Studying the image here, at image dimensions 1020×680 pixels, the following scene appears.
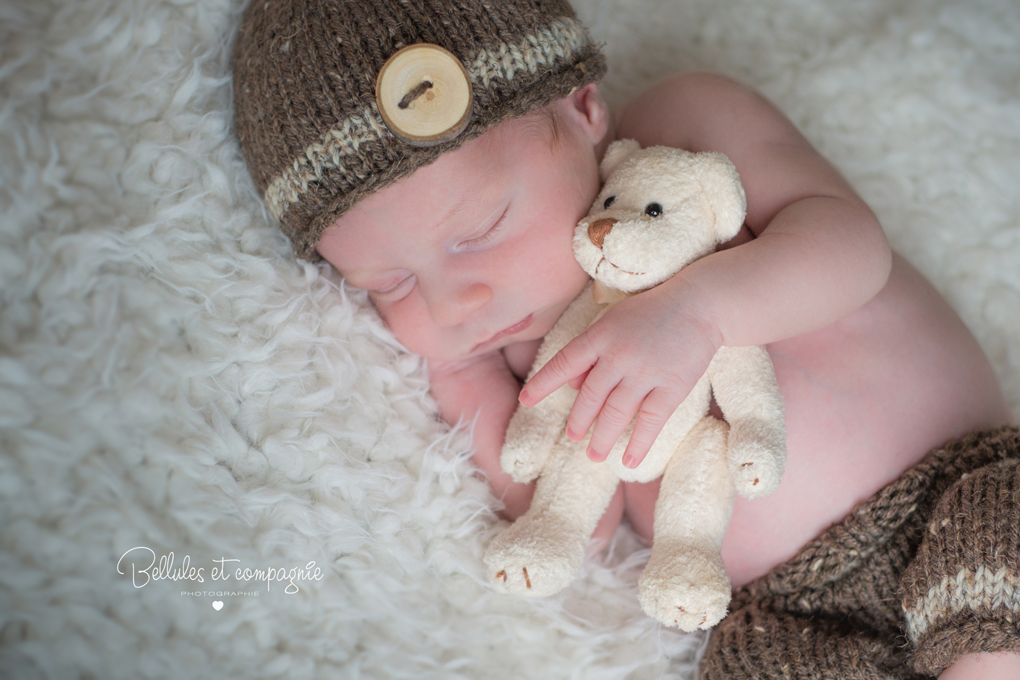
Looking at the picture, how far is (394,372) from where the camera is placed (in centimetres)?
113

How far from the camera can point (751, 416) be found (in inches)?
36.9

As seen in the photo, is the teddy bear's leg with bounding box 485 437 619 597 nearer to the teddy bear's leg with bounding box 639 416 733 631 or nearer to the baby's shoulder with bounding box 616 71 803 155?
the teddy bear's leg with bounding box 639 416 733 631

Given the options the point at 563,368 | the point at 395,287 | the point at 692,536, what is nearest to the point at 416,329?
the point at 395,287

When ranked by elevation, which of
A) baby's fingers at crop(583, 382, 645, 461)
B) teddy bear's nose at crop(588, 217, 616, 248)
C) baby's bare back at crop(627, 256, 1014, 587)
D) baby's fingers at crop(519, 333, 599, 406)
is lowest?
baby's bare back at crop(627, 256, 1014, 587)

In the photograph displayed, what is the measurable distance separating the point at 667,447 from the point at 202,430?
0.64 metres

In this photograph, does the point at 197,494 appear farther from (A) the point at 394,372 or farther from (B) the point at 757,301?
(B) the point at 757,301

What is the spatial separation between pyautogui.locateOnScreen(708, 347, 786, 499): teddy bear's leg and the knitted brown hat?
464 millimetres

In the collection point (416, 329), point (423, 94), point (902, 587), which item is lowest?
point (902, 587)

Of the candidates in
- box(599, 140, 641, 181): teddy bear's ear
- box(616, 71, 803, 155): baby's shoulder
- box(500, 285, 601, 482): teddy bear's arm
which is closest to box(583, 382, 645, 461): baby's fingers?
box(500, 285, 601, 482): teddy bear's arm

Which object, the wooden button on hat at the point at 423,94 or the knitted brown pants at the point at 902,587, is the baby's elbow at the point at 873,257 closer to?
the knitted brown pants at the point at 902,587

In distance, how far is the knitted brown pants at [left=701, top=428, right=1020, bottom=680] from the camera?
0.89 meters

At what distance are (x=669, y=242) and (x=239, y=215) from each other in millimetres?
667

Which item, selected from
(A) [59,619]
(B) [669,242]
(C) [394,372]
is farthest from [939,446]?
(A) [59,619]

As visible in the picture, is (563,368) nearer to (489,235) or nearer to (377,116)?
(489,235)
